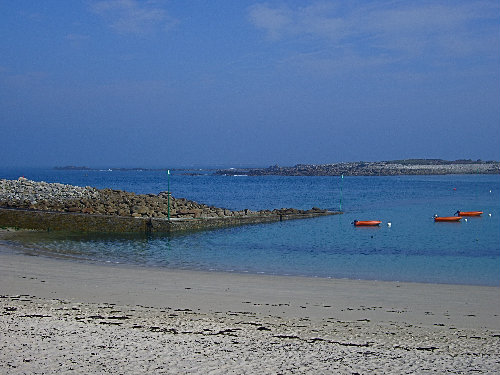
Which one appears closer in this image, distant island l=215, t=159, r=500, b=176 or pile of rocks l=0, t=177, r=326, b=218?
pile of rocks l=0, t=177, r=326, b=218

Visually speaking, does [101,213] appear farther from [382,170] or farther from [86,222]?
[382,170]

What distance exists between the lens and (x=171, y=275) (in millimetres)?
13977

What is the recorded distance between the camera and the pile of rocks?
28295 mm

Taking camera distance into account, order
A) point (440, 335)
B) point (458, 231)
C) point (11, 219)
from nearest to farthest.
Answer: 1. point (440, 335)
2. point (11, 219)
3. point (458, 231)

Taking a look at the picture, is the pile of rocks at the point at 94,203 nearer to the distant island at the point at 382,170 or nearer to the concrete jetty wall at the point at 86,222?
the concrete jetty wall at the point at 86,222

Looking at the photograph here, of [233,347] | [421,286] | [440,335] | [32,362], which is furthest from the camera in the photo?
[421,286]

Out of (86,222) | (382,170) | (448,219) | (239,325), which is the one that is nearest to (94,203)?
(86,222)

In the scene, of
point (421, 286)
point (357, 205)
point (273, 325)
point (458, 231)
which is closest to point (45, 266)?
point (273, 325)

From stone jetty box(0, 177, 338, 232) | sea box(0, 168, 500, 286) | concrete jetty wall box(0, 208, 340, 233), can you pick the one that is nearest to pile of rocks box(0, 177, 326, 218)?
stone jetty box(0, 177, 338, 232)

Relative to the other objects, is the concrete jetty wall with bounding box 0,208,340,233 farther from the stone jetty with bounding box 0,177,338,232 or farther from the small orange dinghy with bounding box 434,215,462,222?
the small orange dinghy with bounding box 434,215,462,222

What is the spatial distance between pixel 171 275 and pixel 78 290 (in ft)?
10.1

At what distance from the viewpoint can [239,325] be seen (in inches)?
338

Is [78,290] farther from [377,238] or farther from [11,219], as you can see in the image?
[377,238]

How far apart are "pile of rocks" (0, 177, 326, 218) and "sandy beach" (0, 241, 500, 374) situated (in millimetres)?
15191
